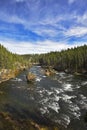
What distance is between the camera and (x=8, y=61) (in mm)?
102438

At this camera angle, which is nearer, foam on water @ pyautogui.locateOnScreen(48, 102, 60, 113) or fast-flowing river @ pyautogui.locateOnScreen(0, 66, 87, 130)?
fast-flowing river @ pyautogui.locateOnScreen(0, 66, 87, 130)

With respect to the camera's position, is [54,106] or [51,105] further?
[51,105]

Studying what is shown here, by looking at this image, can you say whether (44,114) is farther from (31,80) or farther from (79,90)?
(31,80)

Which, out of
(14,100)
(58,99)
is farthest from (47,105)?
(14,100)

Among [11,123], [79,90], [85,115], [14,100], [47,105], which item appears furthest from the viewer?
[79,90]

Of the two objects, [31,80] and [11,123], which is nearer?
[11,123]

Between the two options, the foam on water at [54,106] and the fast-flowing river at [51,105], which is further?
the foam on water at [54,106]

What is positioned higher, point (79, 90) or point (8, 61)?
point (8, 61)

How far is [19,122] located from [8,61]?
73194 mm

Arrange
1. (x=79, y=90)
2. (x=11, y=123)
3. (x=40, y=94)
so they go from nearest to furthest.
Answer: (x=11, y=123) < (x=40, y=94) < (x=79, y=90)

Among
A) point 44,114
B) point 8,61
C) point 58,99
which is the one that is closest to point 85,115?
point 44,114

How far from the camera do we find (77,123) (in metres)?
31.9

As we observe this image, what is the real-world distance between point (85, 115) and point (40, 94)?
19.4 m

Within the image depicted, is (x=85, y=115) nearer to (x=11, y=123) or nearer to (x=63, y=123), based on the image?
(x=63, y=123)
